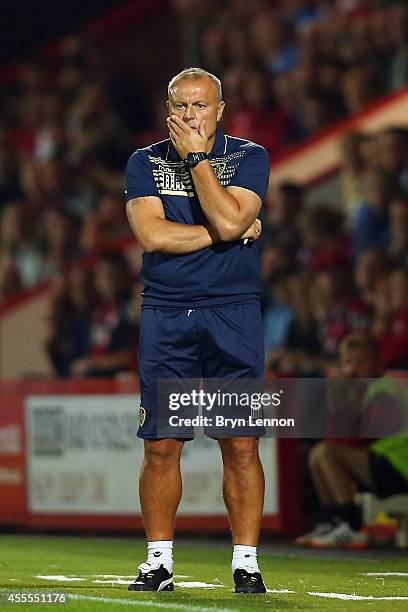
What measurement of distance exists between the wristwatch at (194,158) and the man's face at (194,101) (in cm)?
13

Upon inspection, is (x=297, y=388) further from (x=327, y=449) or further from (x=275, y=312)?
(x=275, y=312)

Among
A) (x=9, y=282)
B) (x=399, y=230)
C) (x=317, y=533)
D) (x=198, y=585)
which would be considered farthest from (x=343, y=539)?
(x=9, y=282)

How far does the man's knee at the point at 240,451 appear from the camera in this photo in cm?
669

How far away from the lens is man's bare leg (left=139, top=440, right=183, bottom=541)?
22.1ft

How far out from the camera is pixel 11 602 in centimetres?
630

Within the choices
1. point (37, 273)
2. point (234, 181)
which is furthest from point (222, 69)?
point (234, 181)

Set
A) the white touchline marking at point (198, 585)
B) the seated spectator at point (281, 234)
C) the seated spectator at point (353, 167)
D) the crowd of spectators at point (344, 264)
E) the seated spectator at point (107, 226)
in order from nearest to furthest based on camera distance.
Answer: the white touchline marking at point (198, 585), the crowd of spectators at point (344, 264), the seated spectator at point (281, 234), the seated spectator at point (353, 167), the seated spectator at point (107, 226)

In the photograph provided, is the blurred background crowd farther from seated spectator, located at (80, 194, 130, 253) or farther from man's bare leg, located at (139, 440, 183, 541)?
man's bare leg, located at (139, 440, 183, 541)

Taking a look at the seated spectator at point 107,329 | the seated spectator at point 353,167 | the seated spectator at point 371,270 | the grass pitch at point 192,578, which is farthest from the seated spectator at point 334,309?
the grass pitch at point 192,578

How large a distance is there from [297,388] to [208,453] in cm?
96

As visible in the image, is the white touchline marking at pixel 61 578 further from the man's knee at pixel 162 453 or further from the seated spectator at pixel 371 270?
the seated spectator at pixel 371 270

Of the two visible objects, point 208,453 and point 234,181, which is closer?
point 234,181

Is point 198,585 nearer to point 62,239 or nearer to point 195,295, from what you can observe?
point 195,295

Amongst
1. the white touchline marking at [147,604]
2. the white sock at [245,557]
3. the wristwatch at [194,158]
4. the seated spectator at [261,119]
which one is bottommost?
the white touchline marking at [147,604]
